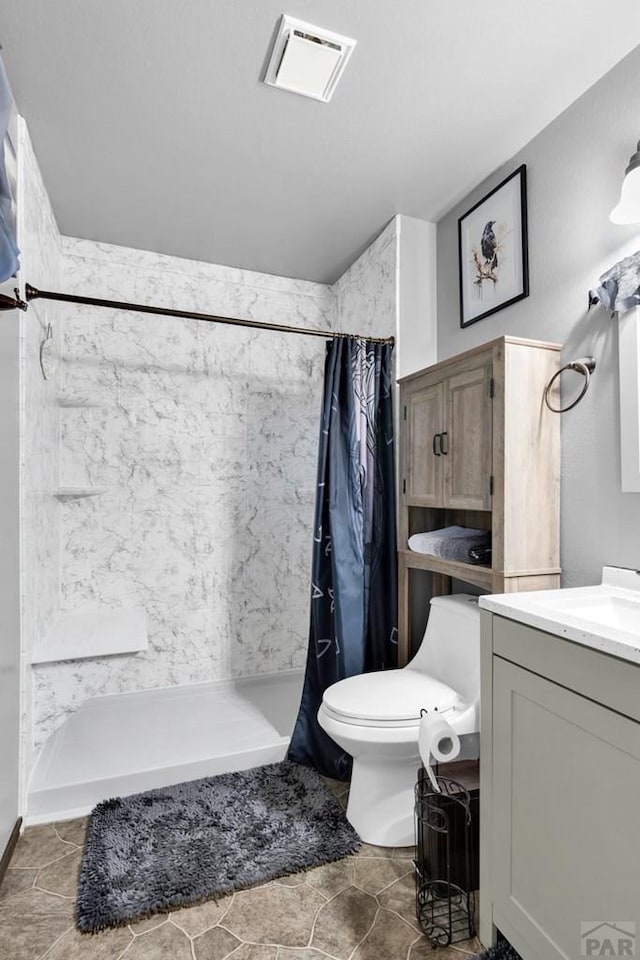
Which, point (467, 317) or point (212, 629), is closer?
point (467, 317)

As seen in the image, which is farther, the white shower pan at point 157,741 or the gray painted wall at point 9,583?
the white shower pan at point 157,741

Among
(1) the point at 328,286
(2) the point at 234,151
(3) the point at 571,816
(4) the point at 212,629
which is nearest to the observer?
(3) the point at 571,816

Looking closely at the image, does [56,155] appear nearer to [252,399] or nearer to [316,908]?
[252,399]

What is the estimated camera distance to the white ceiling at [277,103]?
4.67 ft

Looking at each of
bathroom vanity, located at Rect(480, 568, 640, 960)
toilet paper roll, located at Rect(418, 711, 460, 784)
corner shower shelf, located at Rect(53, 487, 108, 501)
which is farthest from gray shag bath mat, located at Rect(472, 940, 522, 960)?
corner shower shelf, located at Rect(53, 487, 108, 501)

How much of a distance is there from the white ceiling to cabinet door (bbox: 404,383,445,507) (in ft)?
2.97

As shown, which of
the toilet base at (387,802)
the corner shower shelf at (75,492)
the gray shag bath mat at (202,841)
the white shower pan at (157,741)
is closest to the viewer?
the gray shag bath mat at (202,841)

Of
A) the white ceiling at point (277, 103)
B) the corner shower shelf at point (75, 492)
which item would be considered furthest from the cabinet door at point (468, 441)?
the corner shower shelf at point (75, 492)

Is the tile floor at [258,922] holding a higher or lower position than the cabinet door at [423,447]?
lower

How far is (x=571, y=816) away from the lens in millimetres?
1028

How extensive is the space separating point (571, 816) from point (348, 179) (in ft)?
7.34

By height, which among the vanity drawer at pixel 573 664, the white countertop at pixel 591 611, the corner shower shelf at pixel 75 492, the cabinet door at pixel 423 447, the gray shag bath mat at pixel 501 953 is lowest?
the gray shag bath mat at pixel 501 953

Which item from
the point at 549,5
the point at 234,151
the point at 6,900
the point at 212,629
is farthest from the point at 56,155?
the point at 6,900

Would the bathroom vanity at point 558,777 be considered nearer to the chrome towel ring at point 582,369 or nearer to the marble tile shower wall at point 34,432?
the chrome towel ring at point 582,369
